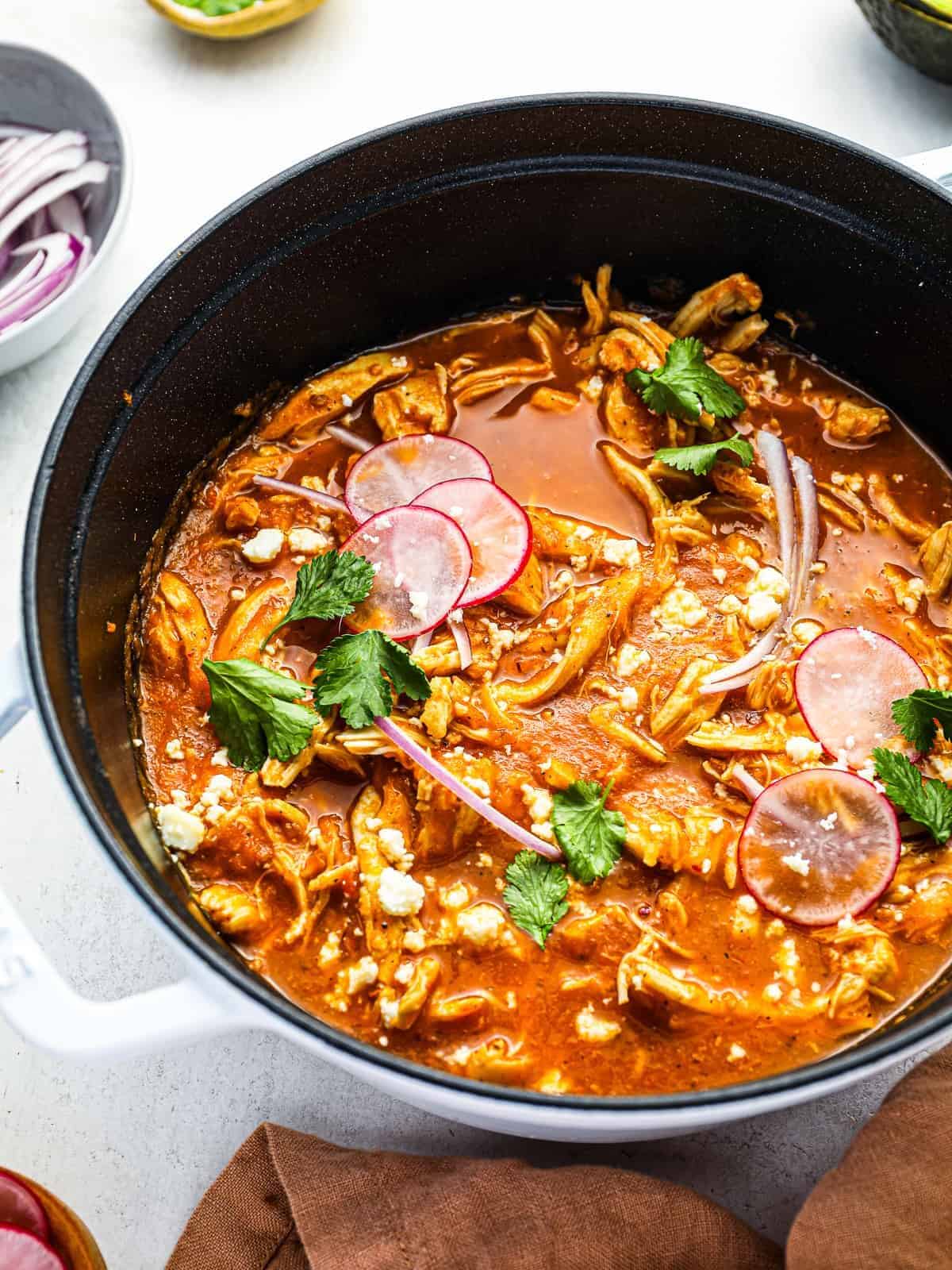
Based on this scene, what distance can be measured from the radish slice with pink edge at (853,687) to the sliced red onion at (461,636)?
2.37ft

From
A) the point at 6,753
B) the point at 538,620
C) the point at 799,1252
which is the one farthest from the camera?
the point at 6,753

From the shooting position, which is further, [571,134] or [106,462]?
[571,134]

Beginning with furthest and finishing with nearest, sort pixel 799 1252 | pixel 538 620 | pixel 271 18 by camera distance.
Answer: pixel 271 18, pixel 538 620, pixel 799 1252

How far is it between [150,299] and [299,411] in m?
0.59

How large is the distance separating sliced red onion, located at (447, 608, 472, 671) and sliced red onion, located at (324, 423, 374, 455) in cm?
56

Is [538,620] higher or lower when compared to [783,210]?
lower

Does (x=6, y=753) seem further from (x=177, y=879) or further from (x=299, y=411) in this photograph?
(x=299, y=411)

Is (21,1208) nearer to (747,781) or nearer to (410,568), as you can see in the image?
(410,568)

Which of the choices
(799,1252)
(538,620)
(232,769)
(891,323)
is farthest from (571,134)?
(799,1252)

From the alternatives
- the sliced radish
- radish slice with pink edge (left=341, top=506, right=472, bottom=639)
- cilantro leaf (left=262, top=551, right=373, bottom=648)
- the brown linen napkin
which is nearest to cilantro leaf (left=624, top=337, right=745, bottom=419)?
radish slice with pink edge (left=341, top=506, right=472, bottom=639)

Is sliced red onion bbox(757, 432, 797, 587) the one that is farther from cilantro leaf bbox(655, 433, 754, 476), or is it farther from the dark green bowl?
the dark green bowl

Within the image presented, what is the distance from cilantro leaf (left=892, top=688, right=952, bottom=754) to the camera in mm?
2734

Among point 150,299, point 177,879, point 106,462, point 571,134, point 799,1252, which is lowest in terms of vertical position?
point 799,1252

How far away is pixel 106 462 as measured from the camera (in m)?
2.75
